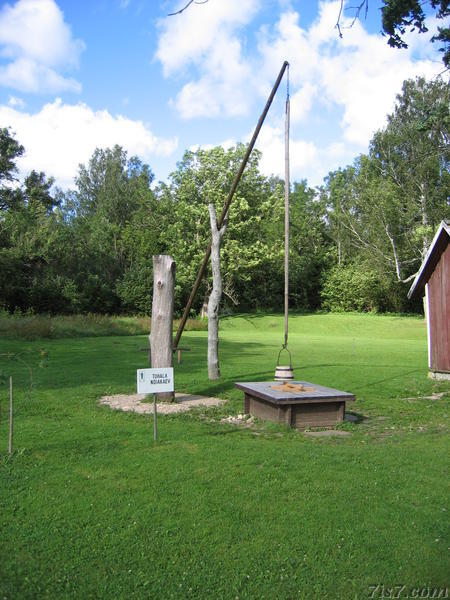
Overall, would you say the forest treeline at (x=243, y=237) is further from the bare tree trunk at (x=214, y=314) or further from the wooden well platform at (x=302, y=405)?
the wooden well platform at (x=302, y=405)

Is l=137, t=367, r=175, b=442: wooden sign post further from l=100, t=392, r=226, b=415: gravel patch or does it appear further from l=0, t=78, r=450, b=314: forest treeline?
l=0, t=78, r=450, b=314: forest treeline

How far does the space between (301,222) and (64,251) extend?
26.1 m

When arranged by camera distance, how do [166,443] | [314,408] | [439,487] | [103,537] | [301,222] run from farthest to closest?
1. [301,222]
2. [314,408]
3. [166,443]
4. [439,487]
5. [103,537]

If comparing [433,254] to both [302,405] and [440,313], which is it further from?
[302,405]

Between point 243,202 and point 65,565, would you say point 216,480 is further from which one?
point 243,202

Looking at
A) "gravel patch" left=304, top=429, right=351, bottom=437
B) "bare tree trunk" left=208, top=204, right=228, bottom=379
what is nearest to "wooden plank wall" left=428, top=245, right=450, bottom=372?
"bare tree trunk" left=208, top=204, right=228, bottom=379

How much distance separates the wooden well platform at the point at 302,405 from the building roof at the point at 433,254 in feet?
24.1

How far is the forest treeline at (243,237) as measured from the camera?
143 ft

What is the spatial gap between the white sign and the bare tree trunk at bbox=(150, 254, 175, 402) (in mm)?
3772

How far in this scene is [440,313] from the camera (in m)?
15.8

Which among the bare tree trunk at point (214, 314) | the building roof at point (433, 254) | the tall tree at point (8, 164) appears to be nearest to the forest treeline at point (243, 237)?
the tall tree at point (8, 164)

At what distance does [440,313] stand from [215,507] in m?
12.2

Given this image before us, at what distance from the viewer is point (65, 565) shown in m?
4.20

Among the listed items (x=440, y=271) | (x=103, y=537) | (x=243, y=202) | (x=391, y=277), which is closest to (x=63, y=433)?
(x=103, y=537)
